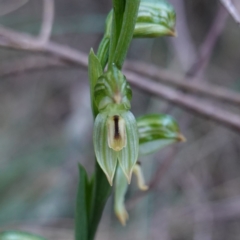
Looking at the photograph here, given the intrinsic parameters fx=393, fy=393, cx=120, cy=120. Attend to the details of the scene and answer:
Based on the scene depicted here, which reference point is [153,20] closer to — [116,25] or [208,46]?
[116,25]

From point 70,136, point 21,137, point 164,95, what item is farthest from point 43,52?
point 21,137

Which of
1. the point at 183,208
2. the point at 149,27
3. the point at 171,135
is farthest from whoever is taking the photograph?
the point at 183,208

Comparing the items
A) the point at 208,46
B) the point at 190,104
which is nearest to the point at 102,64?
the point at 190,104

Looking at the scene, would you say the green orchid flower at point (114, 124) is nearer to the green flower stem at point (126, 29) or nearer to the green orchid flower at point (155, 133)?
the green flower stem at point (126, 29)

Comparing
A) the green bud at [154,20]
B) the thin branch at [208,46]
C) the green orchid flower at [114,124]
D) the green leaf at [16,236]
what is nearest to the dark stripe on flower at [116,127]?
the green orchid flower at [114,124]

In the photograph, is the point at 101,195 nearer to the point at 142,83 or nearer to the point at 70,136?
the point at 142,83

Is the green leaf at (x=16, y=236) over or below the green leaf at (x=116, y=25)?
below
